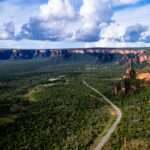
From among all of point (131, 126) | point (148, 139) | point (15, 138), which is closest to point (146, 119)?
point (131, 126)

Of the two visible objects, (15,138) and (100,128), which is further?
(100,128)

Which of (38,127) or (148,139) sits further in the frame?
(38,127)

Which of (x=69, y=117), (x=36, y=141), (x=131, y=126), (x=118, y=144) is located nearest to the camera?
(x=118, y=144)

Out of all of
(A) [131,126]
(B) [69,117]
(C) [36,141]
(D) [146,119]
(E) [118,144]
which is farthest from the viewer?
(B) [69,117]

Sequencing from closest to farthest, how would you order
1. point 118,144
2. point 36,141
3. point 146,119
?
point 118,144
point 36,141
point 146,119

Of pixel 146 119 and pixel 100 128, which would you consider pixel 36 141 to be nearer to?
pixel 100 128

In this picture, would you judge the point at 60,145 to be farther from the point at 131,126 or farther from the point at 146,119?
the point at 146,119

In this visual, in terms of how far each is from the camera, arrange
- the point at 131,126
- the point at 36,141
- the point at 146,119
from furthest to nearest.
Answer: the point at 146,119 < the point at 131,126 < the point at 36,141

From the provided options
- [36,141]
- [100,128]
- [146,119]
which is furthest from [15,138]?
[146,119]
